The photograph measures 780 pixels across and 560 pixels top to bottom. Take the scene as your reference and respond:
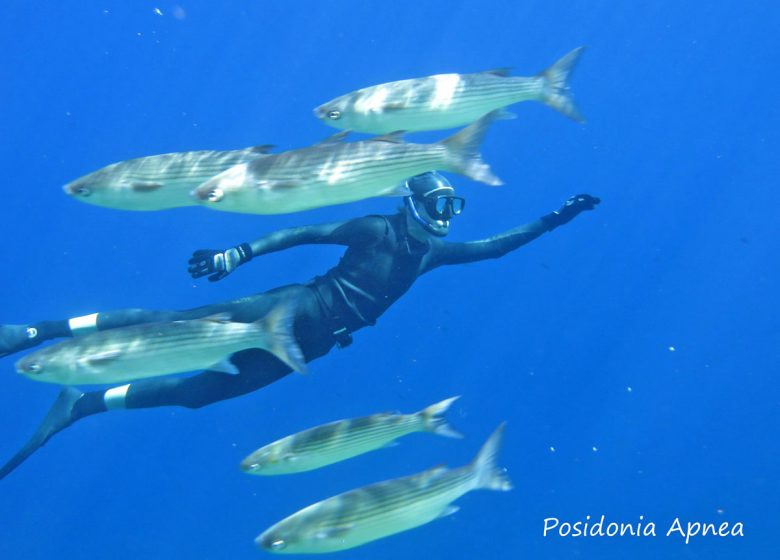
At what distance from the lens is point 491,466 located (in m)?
4.95

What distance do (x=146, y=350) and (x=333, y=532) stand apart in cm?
175

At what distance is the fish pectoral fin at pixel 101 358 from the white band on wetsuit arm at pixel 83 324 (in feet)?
5.73

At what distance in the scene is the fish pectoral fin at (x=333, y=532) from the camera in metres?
4.05

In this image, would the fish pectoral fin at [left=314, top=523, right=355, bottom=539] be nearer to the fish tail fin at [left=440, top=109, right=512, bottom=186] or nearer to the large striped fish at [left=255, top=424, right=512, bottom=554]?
the large striped fish at [left=255, top=424, right=512, bottom=554]

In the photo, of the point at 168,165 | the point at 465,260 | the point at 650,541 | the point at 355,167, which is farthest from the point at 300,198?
the point at 650,541

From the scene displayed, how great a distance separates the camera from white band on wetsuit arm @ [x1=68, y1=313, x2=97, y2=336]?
18.5 feet

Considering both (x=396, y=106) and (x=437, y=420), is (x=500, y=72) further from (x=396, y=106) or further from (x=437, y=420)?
(x=437, y=420)

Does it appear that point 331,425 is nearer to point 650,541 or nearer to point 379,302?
point 379,302

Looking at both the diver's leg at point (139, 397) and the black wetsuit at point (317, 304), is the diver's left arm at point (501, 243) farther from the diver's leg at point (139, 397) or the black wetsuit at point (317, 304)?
the diver's leg at point (139, 397)

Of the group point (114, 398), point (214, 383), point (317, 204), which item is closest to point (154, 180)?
point (317, 204)

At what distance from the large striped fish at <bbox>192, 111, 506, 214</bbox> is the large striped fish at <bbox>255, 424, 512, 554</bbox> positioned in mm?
2106

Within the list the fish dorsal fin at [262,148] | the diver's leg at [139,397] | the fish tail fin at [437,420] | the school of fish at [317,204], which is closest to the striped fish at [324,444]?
the school of fish at [317,204]

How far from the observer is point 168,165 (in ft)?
13.0

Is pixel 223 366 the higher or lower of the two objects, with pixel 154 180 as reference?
lower
